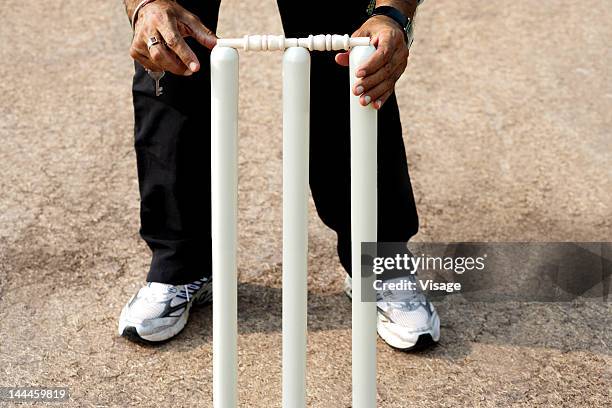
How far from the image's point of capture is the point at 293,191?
1922 millimetres

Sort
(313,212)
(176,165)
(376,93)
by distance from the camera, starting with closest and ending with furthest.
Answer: (376,93) < (176,165) < (313,212)

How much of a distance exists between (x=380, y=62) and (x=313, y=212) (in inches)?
54.6

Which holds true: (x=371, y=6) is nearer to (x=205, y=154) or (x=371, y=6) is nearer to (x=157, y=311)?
(x=205, y=154)

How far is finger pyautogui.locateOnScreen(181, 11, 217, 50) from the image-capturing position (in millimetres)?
1989

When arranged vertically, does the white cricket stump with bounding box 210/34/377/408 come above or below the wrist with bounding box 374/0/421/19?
below

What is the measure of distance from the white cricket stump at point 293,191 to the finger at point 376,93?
2 cm

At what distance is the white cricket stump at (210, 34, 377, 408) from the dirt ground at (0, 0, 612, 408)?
46 centimetres

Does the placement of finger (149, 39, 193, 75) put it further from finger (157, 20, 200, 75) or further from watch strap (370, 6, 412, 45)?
watch strap (370, 6, 412, 45)

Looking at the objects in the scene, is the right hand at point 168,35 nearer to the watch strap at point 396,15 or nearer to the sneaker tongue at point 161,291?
the watch strap at point 396,15

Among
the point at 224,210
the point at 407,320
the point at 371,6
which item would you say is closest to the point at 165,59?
the point at 224,210

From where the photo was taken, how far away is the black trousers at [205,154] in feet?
7.98

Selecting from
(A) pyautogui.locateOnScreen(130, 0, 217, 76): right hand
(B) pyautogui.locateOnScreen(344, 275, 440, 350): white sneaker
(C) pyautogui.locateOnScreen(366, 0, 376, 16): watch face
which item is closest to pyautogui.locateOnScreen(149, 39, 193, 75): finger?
(A) pyautogui.locateOnScreen(130, 0, 217, 76): right hand

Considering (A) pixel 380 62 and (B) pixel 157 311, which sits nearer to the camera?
(A) pixel 380 62

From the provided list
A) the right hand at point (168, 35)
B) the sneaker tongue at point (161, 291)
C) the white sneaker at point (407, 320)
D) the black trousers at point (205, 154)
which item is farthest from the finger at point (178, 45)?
the white sneaker at point (407, 320)
